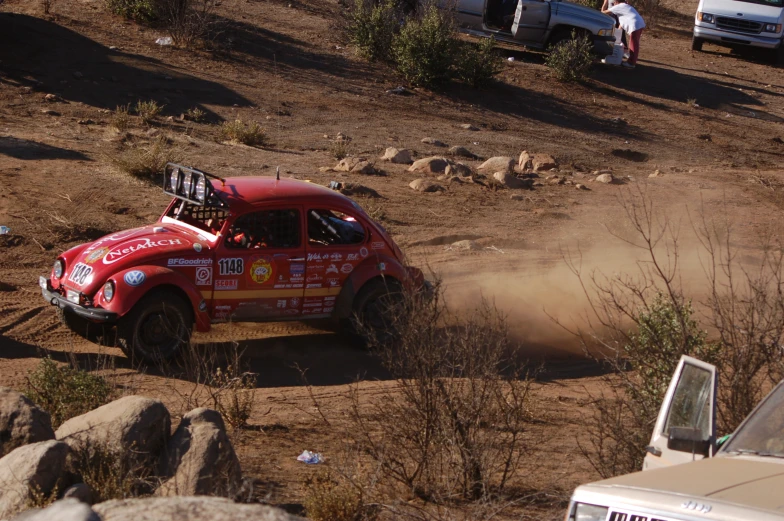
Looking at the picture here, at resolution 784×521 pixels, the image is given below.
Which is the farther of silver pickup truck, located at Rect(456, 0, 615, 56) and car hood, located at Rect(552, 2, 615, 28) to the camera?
car hood, located at Rect(552, 2, 615, 28)

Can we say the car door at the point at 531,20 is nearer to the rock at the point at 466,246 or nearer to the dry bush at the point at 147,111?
the dry bush at the point at 147,111

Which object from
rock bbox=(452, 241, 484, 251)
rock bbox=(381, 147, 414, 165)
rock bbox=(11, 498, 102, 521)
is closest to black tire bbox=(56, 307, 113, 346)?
rock bbox=(11, 498, 102, 521)

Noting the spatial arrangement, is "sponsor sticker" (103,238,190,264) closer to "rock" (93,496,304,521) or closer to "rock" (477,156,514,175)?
"rock" (93,496,304,521)

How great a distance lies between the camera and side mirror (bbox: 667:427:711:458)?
4652 millimetres

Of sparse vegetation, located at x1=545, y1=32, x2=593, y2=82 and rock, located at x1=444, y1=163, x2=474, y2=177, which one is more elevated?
sparse vegetation, located at x1=545, y1=32, x2=593, y2=82

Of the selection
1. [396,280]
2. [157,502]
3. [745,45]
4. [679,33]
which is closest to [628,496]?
[157,502]

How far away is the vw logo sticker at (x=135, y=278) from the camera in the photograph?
28.9 feet

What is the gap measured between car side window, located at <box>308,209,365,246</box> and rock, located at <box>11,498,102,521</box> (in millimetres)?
6038

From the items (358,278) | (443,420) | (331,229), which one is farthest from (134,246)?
(443,420)

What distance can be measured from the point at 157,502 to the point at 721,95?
78.3 ft

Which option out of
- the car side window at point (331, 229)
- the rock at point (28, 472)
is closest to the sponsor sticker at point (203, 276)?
the car side window at point (331, 229)

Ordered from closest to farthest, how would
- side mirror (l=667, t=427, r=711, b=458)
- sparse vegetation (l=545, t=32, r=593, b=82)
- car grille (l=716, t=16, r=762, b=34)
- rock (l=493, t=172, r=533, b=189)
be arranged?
side mirror (l=667, t=427, r=711, b=458)
rock (l=493, t=172, r=533, b=189)
sparse vegetation (l=545, t=32, r=593, b=82)
car grille (l=716, t=16, r=762, b=34)

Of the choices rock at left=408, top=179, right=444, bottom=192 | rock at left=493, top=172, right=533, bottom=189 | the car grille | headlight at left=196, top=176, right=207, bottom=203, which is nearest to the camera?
headlight at left=196, top=176, right=207, bottom=203

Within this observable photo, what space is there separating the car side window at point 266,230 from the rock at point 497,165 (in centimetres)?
900
